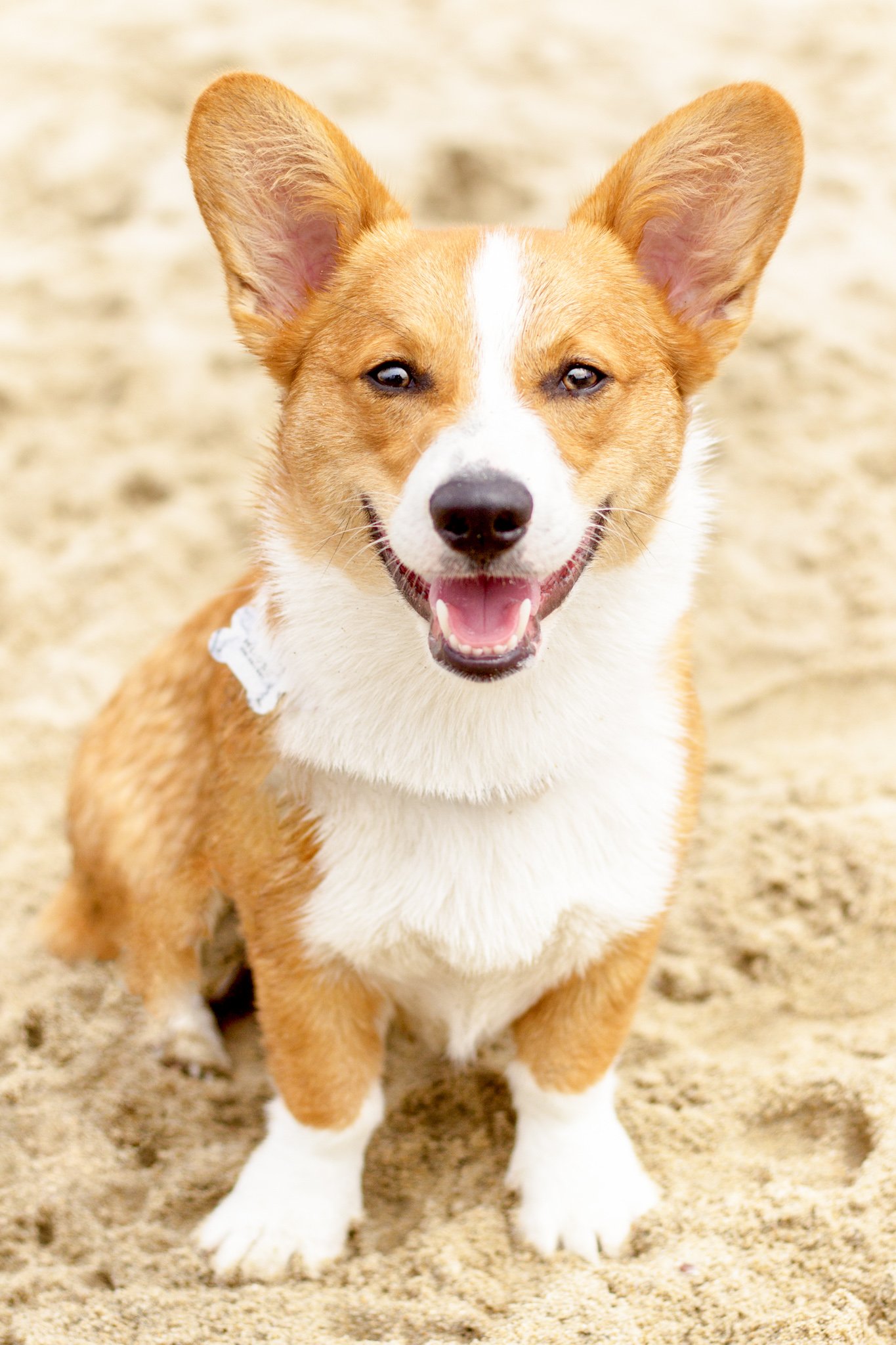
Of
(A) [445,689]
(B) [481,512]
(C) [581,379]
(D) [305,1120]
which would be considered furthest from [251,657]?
(D) [305,1120]

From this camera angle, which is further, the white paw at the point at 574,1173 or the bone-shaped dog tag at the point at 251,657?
the white paw at the point at 574,1173

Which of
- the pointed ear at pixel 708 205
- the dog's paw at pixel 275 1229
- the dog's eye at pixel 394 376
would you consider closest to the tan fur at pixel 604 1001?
the dog's paw at pixel 275 1229

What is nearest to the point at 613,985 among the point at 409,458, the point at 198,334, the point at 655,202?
the point at 409,458

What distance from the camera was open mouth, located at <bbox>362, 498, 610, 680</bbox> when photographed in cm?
195

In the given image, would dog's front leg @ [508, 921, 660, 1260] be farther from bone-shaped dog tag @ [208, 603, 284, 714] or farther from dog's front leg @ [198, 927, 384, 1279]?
bone-shaped dog tag @ [208, 603, 284, 714]

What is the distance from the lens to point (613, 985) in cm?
238

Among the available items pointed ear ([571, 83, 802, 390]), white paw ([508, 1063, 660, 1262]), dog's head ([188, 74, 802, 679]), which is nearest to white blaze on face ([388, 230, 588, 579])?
dog's head ([188, 74, 802, 679])

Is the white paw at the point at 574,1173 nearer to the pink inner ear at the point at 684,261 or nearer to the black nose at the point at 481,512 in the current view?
the black nose at the point at 481,512

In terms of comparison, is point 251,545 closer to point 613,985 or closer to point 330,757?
point 330,757

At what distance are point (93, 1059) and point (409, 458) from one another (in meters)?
1.51

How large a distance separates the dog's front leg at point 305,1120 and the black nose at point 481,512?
828mm

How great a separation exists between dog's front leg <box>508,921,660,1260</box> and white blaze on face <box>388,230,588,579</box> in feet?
2.66

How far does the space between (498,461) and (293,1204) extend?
1.44 metres

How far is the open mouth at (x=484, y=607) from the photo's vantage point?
195cm
